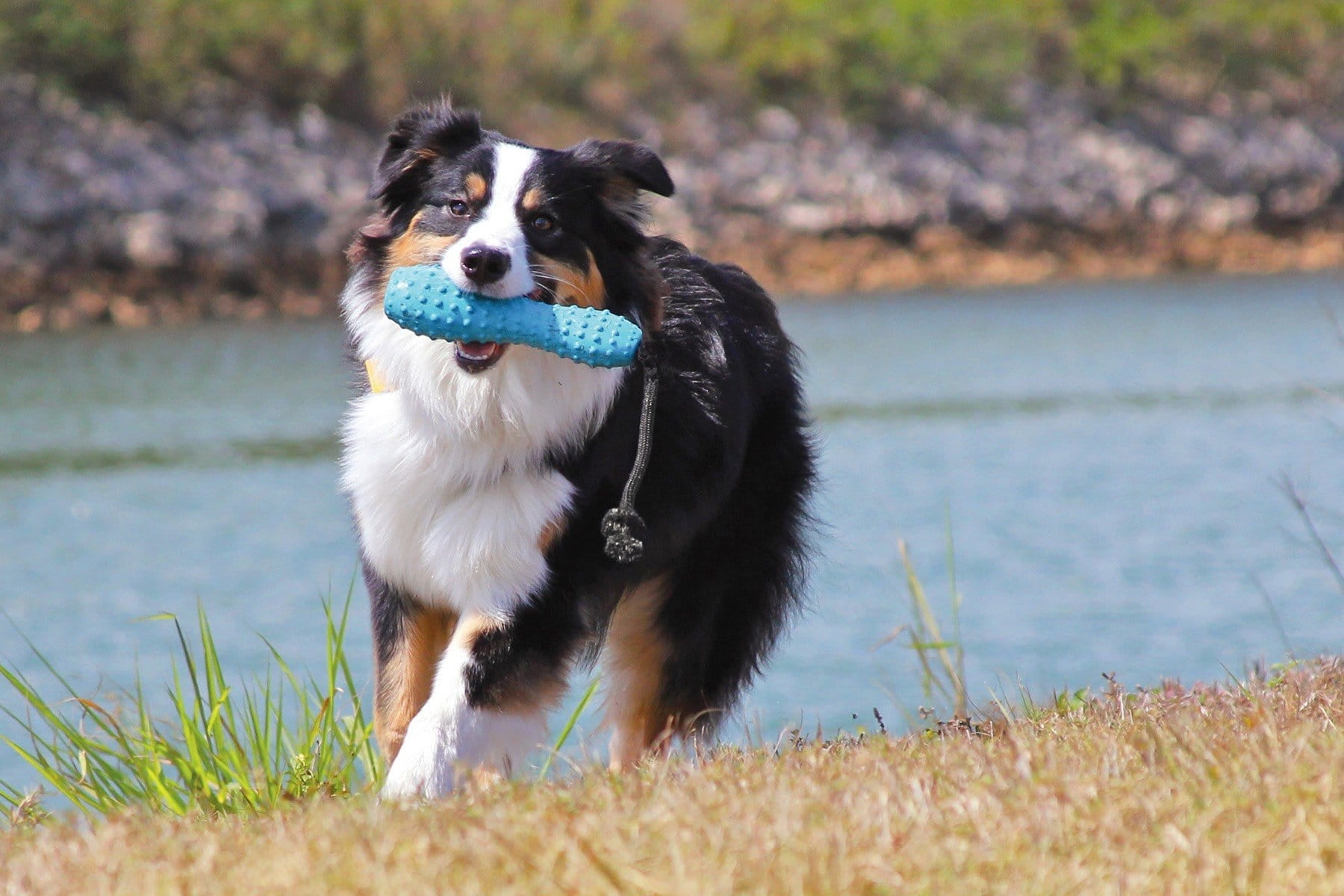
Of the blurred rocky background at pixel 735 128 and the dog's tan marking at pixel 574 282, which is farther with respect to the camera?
the blurred rocky background at pixel 735 128

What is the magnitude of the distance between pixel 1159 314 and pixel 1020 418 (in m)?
14.6

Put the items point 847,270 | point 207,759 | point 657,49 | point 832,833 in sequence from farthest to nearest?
point 657,49 < point 847,270 < point 207,759 < point 832,833

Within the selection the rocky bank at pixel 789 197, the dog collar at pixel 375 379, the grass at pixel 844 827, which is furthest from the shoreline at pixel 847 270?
the grass at pixel 844 827

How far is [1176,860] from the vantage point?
3.13 m

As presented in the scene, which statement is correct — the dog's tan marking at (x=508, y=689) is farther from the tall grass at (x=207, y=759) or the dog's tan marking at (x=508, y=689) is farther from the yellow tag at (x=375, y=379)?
the yellow tag at (x=375, y=379)

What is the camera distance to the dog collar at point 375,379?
5.05 meters

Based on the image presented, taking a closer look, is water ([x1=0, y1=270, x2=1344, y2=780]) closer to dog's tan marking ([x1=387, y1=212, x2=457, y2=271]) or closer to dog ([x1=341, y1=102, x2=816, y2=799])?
dog ([x1=341, y1=102, x2=816, y2=799])

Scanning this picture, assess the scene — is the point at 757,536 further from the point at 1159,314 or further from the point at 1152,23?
the point at 1152,23

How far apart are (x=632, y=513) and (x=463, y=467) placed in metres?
0.51

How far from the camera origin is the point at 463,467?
489 cm

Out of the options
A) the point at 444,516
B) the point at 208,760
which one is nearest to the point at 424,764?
the point at 444,516

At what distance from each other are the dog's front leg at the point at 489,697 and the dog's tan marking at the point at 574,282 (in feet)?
2.81

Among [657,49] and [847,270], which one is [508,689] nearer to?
[847,270]

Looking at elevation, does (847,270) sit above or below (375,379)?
below
